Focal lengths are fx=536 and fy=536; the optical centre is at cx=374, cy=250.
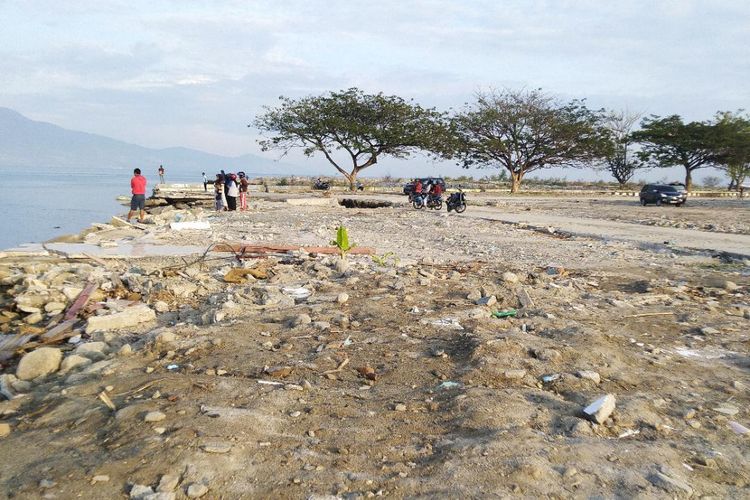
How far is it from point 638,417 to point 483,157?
1567 inches

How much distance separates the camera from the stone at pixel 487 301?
5.64 metres

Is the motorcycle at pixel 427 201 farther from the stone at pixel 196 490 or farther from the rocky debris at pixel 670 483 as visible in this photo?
the stone at pixel 196 490

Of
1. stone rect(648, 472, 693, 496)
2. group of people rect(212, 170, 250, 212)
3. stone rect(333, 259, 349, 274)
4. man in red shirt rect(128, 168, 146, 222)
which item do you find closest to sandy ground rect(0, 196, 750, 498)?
stone rect(648, 472, 693, 496)

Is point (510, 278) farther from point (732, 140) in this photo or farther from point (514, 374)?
point (732, 140)

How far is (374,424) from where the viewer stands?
3.02m

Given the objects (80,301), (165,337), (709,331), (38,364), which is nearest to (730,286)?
(709,331)

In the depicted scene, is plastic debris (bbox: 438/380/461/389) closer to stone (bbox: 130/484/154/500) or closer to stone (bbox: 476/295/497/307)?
stone (bbox: 130/484/154/500)

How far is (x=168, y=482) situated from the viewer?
7.75 ft

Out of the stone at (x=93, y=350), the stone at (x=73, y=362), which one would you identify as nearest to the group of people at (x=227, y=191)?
the stone at (x=93, y=350)

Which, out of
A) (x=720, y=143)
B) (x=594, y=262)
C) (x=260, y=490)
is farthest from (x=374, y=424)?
(x=720, y=143)

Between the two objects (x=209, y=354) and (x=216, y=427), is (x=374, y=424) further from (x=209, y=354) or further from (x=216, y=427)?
(x=209, y=354)

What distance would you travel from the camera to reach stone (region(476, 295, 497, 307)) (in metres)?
5.64

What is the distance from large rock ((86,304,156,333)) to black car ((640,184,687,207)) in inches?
1097

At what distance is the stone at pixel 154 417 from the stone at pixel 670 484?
2478 mm
